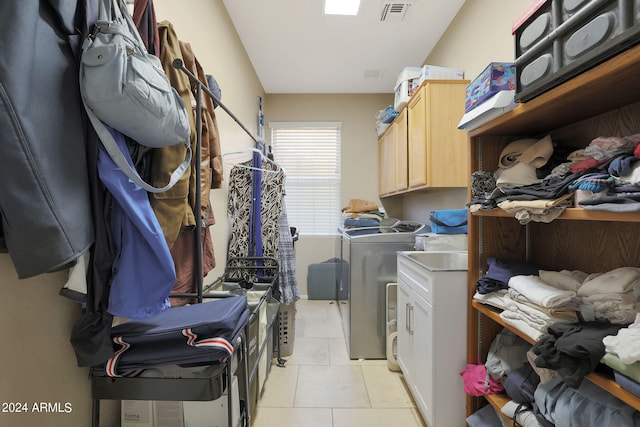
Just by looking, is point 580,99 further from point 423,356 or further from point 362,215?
point 362,215

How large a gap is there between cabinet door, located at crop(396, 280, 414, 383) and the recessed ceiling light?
2.12 meters

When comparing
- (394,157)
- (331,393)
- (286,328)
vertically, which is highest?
(394,157)

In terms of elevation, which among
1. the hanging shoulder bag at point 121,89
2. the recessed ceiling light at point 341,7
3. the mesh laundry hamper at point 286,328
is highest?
the recessed ceiling light at point 341,7

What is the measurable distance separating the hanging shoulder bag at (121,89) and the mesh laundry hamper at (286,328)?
186 cm

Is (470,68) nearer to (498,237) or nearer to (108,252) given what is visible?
(498,237)

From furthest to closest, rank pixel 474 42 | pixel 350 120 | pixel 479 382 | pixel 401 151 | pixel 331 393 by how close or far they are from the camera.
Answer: pixel 350 120
pixel 401 151
pixel 474 42
pixel 331 393
pixel 479 382

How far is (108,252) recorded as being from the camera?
2.50 ft

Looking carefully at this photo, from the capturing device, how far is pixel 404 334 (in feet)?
6.50

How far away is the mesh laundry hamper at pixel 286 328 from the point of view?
93.4 inches

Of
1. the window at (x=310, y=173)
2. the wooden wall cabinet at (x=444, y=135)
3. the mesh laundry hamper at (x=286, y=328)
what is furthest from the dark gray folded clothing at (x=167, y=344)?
the window at (x=310, y=173)

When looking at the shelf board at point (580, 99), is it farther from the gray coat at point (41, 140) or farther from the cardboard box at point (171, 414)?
the cardboard box at point (171, 414)

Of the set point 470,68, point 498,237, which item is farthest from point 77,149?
point 470,68

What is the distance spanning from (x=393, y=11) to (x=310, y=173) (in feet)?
7.13

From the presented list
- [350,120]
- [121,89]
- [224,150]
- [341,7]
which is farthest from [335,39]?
[121,89]
